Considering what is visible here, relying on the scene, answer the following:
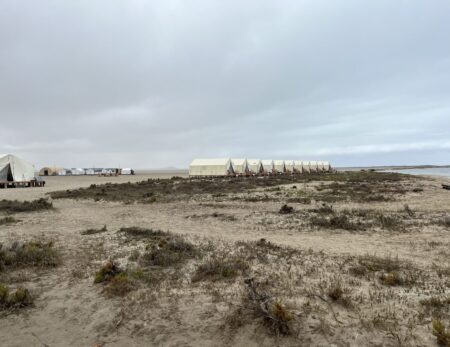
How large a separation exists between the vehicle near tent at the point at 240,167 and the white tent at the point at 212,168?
118 cm

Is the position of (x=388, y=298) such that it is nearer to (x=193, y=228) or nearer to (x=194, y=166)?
(x=193, y=228)

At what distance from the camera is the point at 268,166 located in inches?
3130

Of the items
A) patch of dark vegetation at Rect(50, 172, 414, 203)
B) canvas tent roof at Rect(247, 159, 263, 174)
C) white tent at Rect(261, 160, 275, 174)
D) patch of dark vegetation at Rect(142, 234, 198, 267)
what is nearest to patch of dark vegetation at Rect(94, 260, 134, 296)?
patch of dark vegetation at Rect(142, 234, 198, 267)

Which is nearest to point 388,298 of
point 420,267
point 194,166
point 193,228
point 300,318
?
point 300,318

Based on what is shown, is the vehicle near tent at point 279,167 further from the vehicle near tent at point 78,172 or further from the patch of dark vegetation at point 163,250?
the patch of dark vegetation at point 163,250

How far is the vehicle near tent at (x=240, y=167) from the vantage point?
227 feet

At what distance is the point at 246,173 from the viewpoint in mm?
70375

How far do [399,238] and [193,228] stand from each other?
7.93 meters

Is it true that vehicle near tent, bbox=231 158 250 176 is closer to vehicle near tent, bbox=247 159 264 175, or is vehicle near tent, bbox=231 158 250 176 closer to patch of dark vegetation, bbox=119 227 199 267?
vehicle near tent, bbox=247 159 264 175

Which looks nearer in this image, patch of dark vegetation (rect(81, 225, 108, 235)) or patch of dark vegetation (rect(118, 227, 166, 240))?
patch of dark vegetation (rect(118, 227, 166, 240))

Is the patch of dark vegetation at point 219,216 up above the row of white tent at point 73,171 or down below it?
below

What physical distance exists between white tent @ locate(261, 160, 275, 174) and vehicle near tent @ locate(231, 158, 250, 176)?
7139mm

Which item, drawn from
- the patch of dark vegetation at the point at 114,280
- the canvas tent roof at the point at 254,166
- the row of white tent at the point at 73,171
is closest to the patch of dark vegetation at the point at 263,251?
the patch of dark vegetation at the point at 114,280

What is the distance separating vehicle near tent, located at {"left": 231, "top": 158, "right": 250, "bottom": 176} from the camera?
227 ft
